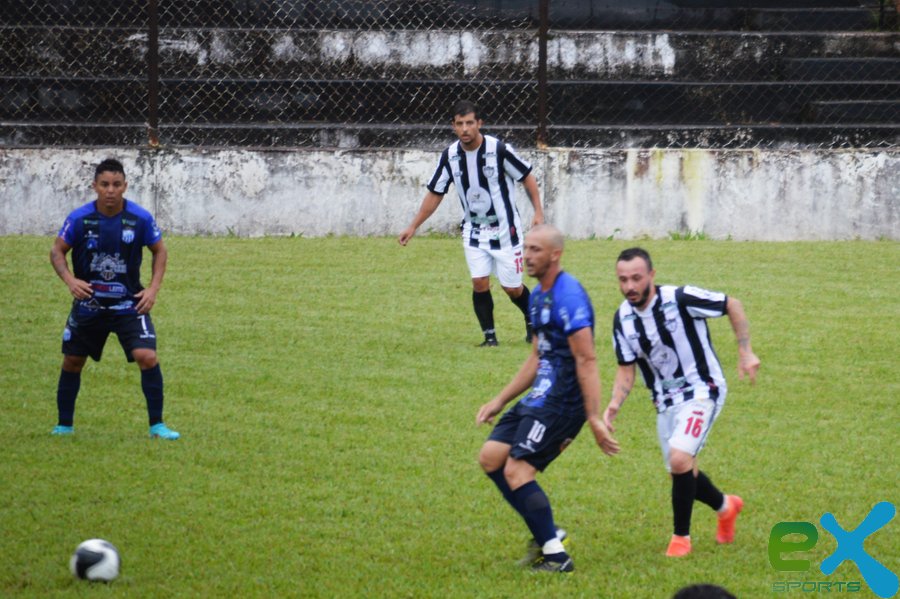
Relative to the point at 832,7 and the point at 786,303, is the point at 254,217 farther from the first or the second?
the point at 832,7

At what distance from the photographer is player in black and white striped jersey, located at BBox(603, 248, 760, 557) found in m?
6.33

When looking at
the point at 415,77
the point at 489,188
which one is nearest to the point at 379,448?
the point at 489,188

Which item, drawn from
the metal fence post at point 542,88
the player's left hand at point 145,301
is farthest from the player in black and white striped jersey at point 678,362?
the metal fence post at point 542,88

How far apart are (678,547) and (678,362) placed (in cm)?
90

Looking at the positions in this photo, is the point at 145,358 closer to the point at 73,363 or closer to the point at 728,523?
the point at 73,363

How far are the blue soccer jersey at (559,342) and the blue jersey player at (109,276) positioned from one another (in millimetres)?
3129

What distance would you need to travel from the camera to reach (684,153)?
54.5ft

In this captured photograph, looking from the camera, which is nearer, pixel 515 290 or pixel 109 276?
pixel 109 276

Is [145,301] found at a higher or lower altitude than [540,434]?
higher

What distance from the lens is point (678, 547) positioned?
6371mm

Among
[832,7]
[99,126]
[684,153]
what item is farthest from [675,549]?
[832,7]

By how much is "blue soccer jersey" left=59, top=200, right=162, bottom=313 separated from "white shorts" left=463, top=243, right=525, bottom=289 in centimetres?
392

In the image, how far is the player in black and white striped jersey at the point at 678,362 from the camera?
6.33 meters

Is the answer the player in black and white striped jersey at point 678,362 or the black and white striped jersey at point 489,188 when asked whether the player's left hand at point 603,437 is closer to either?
the player in black and white striped jersey at point 678,362
